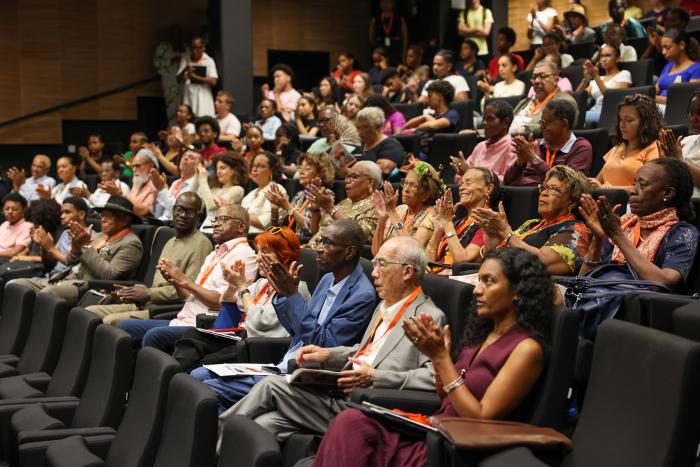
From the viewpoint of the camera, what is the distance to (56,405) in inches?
132

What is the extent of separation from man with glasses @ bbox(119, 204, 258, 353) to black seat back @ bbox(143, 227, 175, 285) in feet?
2.55

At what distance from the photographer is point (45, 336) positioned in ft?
13.6

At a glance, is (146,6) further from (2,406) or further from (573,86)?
(2,406)

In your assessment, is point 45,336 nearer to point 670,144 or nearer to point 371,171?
point 371,171

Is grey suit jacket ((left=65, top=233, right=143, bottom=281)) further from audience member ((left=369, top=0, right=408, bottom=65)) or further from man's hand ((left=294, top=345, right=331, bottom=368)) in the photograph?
audience member ((left=369, top=0, right=408, bottom=65))

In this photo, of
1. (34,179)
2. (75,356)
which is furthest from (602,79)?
(34,179)

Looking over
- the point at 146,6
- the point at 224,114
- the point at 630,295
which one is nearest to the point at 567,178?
Answer: the point at 630,295

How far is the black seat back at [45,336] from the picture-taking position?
159 inches

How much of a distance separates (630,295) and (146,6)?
1002 cm

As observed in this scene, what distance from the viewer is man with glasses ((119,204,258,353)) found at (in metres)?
4.47

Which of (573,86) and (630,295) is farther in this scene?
(573,86)

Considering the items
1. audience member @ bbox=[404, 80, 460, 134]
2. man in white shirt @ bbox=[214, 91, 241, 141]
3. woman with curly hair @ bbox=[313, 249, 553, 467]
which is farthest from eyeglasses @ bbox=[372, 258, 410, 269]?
man in white shirt @ bbox=[214, 91, 241, 141]

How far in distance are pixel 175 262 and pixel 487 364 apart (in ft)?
9.47

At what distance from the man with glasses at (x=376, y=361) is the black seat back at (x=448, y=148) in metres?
2.92
